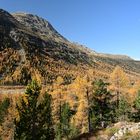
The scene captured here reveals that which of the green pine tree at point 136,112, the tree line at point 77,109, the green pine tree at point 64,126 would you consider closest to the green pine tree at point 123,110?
the tree line at point 77,109

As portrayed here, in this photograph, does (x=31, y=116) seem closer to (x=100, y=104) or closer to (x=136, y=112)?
(x=100, y=104)

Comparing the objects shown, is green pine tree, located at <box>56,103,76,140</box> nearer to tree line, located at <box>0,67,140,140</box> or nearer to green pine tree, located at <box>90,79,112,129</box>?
tree line, located at <box>0,67,140,140</box>

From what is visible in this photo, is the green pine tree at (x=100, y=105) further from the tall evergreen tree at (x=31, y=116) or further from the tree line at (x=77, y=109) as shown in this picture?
the tall evergreen tree at (x=31, y=116)

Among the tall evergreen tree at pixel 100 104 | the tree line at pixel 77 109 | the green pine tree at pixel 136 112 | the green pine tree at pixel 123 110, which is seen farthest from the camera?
the green pine tree at pixel 136 112

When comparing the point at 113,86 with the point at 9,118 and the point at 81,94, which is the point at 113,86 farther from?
the point at 9,118

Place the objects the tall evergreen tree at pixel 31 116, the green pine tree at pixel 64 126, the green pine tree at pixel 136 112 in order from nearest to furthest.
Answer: the tall evergreen tree at pixel 31 116 < the green pine tree at pixel 136 112 < the green pine tree at pixel 64 126

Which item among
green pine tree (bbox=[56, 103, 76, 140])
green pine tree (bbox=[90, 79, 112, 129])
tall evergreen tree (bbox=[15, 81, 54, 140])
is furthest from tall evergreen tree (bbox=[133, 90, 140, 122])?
tall evergreen tree (bbox=[15, 81, 54, 140])

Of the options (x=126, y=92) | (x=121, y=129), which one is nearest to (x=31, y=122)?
(x=121, y=129)

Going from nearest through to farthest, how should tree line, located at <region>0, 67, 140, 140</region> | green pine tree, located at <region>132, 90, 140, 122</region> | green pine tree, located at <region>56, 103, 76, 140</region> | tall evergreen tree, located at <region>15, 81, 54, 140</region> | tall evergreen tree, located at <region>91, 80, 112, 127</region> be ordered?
tall evergreen tree, located at <region>15, 81, 54, 140</region>
tree line, located at <region>0, 67, 140, 140</region>
tall evergreen tree, located at <region>91, 80, 112, 127</region>
green pine tree, located at <region>132, 90, 140, 122</region>
green pine tree, located at <region>56, 103, 76, 140</region>

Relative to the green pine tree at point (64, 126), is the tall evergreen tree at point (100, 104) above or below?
above

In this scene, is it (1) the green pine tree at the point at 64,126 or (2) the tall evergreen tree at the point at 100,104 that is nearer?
(2) the tall evergreen tree at the point at 100,104

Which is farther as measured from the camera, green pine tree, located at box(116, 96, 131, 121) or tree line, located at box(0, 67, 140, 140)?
green pine tree, located at box(116, 96, 131, 121)

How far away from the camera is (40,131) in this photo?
4844 centimetres

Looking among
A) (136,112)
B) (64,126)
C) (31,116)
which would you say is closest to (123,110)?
(136,112)
